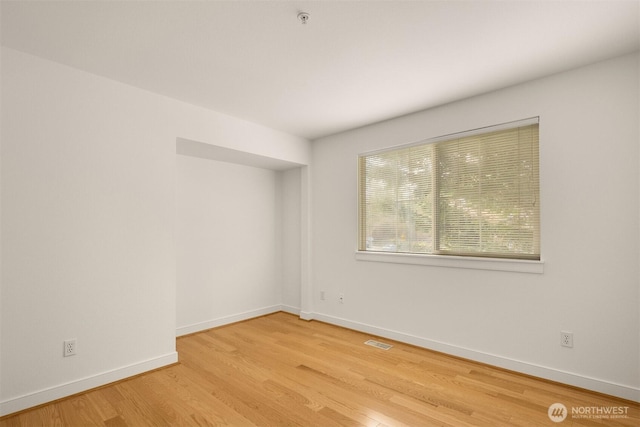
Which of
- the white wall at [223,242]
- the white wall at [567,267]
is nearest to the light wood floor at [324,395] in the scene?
the white wall at [567,267]

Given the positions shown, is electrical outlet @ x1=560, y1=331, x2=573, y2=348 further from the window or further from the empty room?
the window

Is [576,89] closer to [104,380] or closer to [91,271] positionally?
[91,271]

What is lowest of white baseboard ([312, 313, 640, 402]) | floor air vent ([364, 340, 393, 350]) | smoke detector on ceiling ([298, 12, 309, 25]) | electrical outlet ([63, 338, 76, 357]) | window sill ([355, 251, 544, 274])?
floor air vent ([364, 340, 393, 350])

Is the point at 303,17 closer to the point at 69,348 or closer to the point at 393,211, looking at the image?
the point at 393,211

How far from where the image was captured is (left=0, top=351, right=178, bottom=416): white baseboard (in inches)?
90.1

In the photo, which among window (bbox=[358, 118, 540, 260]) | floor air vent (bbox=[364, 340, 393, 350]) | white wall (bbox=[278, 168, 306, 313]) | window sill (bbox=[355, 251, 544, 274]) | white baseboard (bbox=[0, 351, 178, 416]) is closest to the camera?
white baseboard (bbox=[0, 351, 178, 416])

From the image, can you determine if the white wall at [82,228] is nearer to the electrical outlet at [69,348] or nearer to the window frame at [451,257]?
the electrical outlet at [69,348]

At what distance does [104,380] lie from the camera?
269cm

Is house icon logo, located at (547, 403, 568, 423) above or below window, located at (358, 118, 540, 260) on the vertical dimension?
below

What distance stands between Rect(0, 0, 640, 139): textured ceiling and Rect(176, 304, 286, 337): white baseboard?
8.83 feet

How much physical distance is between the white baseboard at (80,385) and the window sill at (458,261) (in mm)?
2360

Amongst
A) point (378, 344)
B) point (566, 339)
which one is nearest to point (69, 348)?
point (378, 344)

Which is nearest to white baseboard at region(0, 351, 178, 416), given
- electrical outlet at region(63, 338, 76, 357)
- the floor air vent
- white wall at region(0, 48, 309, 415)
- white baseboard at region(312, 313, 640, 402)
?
white wall at region(0, 48, 309, 415)

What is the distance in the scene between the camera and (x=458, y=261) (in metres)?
3.25
